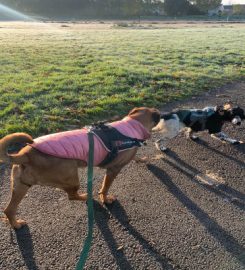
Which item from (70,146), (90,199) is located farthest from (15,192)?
(90,199)

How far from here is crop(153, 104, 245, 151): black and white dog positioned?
5191 mm

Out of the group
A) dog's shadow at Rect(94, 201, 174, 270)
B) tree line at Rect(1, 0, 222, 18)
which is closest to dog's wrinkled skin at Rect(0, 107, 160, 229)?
dog's shadow at Rect(94, 201, 174, 270)

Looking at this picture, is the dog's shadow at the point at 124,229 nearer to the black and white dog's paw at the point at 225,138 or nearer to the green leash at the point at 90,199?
the green leash at the point at 90,199

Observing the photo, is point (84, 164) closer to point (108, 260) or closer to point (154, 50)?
point (108, 260)

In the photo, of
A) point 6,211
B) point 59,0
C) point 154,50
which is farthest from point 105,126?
point 59,0

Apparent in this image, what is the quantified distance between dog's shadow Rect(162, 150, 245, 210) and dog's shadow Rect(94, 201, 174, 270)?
1300 millimetres

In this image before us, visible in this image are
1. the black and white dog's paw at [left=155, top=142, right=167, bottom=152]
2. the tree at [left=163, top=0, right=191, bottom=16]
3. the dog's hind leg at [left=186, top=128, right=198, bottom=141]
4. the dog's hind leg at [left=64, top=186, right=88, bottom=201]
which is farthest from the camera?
the tree at [left=163, top=0, right=191, bottom=16]

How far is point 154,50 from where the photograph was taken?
15.2 meters

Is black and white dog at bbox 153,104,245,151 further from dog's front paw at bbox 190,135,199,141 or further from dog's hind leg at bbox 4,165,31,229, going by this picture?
dog's hind leg at bbox 4,165,31,229

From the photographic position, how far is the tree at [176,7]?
69062mm

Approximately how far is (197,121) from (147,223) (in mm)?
2379

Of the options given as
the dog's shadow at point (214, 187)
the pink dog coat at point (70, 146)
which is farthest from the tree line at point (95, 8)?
the pink dog coat at point (70, 146)

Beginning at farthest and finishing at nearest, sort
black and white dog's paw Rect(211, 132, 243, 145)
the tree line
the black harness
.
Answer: the tree line, black and white dog's paw Rect(211, 132, 243, 145), the black harness

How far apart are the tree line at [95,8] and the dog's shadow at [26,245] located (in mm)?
65309
